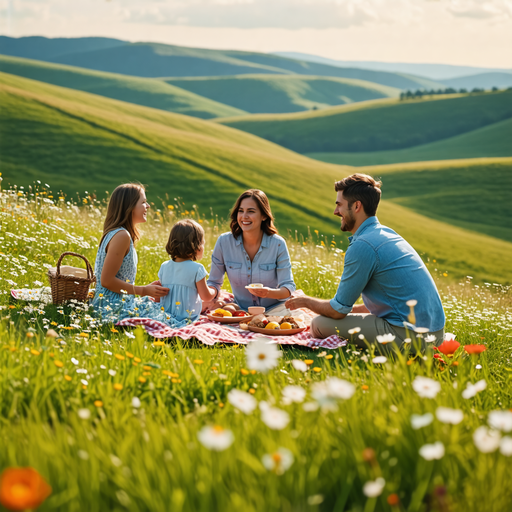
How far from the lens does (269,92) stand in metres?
164

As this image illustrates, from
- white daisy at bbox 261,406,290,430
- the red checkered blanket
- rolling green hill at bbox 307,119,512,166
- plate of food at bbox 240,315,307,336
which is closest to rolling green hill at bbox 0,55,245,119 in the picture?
rolling green hill at bbox 307,119,512,166

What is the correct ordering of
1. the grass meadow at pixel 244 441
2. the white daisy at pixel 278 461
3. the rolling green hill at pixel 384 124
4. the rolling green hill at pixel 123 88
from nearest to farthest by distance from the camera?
1. the white daisy at pixel 278 461
2. the grass meadow at pixel 244 441
3. the rolling green hill at pixel 384 124
4. the rolling green hill at pixel 123 88

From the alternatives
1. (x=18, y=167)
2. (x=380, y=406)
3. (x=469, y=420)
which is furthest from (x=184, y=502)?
(x=18, y=167)

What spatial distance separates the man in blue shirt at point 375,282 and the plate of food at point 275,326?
534mm

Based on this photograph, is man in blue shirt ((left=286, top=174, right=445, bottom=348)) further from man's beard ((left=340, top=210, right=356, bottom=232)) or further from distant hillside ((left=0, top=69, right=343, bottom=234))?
distant hillside ((left=0, top=69, right=343, bottom=234))

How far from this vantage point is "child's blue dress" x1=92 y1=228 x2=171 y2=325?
595 cm

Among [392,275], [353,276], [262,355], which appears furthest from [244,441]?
[392,275]

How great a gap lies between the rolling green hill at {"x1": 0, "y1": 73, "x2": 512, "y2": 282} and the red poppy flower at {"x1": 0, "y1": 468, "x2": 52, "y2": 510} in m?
24.2

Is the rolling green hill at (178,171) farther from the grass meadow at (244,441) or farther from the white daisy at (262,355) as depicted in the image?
the white daisy at (262,355)

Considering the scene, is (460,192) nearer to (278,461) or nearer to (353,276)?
(353,276)

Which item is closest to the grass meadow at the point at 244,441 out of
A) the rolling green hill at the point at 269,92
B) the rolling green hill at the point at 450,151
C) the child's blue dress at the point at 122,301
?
the child's blue dress at the point at 122,301

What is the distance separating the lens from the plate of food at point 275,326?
20.0 feet

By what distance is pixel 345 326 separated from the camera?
570cm

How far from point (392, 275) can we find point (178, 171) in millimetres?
26632
